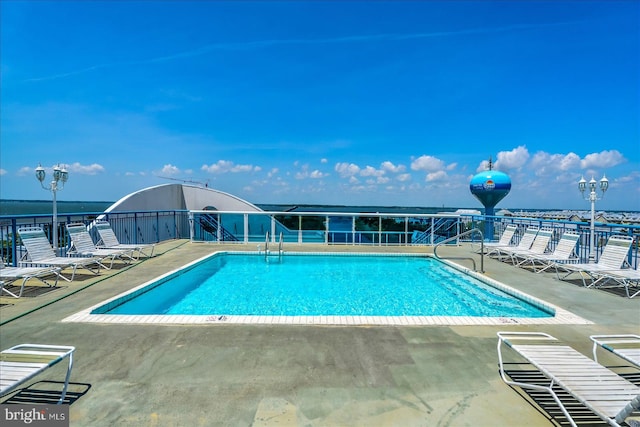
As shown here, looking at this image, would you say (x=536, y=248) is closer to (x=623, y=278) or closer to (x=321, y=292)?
(x=623, y=278)

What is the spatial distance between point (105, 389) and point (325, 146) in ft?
79.4

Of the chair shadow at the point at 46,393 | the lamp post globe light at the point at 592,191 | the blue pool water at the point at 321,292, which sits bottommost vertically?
A: the blue pool water at the point at 321,292

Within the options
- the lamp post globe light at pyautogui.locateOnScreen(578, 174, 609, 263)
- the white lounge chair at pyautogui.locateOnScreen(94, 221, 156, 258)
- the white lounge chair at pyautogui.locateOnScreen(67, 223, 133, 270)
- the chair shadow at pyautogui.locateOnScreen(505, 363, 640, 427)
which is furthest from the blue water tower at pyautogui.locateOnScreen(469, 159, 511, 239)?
the white lounge chair at pyautogui.locateOnScreen(67, 223, 133, 270)

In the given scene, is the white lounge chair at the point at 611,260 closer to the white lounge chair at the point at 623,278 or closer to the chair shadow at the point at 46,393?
the white lounge chair at the point at 623,278

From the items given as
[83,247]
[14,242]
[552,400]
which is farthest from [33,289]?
[552,400]

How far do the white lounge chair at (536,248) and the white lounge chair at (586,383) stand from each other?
5.31 m

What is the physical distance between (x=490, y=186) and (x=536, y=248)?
8770 mm

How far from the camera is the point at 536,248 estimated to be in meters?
7.08

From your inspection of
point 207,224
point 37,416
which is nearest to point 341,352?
point 37,416

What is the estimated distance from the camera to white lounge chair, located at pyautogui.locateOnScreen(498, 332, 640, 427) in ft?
5.03

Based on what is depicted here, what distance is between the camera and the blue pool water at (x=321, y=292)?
4.81 metres

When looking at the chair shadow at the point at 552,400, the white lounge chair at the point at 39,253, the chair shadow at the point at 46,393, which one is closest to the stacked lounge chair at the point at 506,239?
the chair shadow at the point at 552,400

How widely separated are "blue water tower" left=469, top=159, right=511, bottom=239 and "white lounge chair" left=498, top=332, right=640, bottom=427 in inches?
566

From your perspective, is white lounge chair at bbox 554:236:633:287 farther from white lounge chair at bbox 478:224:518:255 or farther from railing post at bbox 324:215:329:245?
railing post at bbox 324:215:329:245
